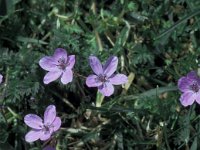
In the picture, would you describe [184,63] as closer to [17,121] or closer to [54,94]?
[54,94]

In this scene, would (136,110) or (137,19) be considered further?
(137,19)

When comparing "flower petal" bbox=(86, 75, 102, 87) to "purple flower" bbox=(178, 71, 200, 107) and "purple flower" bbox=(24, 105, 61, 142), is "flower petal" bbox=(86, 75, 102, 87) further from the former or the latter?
"purple flower" bbox=(178, 71, 200, 107)

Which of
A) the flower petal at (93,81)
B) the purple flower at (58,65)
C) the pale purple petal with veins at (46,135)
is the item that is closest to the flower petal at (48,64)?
the purple flower at (58,65)

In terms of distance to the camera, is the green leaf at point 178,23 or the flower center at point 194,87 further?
the green leaf at point 178,23

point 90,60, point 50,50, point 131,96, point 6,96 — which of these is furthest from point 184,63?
point 6,96

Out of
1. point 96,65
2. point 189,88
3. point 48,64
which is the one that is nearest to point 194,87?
point 189,88

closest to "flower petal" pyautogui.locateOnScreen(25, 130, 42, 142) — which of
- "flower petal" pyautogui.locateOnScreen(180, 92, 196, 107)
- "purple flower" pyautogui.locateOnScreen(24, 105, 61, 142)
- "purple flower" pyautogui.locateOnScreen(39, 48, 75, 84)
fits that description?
"purple flower" pyautogui.locateOnScreen(24, 105, 61, 142)

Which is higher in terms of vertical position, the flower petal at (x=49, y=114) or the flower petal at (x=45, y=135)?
the flower petal at (x=49, y=114)

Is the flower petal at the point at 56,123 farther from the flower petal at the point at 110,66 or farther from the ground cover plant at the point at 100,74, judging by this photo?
the flower petal at the point at 110,66
